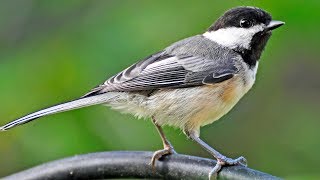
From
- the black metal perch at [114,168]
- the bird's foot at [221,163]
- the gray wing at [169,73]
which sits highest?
the gray wing at [169,73]

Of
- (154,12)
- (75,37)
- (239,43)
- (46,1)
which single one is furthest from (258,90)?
(46,1)

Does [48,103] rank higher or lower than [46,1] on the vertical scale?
lower

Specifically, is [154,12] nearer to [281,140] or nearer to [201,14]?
[201,14]

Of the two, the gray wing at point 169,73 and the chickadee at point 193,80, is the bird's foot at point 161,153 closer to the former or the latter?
the chickadee at point 193,80

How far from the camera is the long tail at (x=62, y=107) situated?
272 centimetres

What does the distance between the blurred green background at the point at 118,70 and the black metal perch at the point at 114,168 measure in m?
0.26

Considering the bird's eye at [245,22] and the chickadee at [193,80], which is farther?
the bird's eye at [245,22]

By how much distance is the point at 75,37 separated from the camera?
10.3 feet

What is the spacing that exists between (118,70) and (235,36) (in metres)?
0.47

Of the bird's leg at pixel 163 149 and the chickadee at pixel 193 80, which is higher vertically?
the chickadee at pixel 193 80

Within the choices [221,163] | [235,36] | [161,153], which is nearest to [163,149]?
[161,153]

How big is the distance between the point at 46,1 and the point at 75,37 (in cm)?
47

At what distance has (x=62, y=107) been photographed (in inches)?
111

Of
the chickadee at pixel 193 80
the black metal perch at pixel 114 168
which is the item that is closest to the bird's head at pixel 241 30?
the chickadee at pixel 193 80
